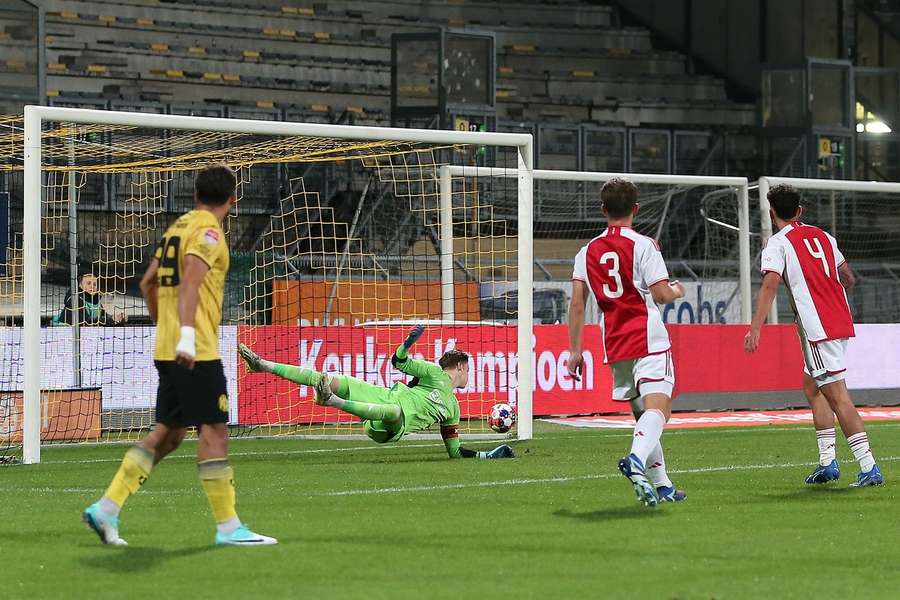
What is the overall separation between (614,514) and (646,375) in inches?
32.7

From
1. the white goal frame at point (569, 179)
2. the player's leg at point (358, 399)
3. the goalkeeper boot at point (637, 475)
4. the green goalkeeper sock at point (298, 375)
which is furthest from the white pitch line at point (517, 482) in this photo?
the white goal frame at point (569, 179)

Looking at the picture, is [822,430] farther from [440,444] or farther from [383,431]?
[440,444]

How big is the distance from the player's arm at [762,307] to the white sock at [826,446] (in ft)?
2.81

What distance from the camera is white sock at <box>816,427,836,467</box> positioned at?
985cm

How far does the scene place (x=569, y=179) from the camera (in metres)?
18.6

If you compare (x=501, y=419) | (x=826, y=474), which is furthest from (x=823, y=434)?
(x=501, y=419)

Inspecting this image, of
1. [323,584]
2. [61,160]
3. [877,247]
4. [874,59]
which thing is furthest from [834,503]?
[874,59]

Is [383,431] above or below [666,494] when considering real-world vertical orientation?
above

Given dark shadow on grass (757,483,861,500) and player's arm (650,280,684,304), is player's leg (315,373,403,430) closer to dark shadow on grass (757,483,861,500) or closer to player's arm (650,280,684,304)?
dark shadow on grass (757,483,861,500)

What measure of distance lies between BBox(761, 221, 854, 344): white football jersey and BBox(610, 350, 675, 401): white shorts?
155 cm

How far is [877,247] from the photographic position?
27344 mm

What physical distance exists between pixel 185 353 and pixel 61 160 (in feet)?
42.7

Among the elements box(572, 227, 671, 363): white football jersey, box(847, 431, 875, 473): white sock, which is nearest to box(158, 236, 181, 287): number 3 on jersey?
box(572, 227, 671, 363): white football jersey

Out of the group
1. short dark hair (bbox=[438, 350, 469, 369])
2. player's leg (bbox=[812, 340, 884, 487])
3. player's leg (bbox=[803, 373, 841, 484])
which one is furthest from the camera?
short dark hair (bbox=[438, 350, 469, 369])
